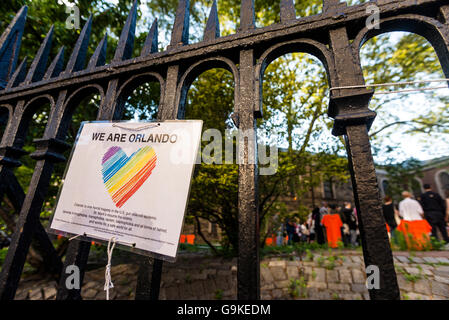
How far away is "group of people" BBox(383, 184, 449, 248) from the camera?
5.15 m

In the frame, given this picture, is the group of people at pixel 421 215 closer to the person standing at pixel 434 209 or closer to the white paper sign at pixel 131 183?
the person standing at pixel 434 209

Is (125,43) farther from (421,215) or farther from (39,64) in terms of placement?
(421,215)

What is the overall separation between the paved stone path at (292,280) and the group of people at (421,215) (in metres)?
0.75

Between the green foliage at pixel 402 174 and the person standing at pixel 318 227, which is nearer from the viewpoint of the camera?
the person standing at pixel 318 227

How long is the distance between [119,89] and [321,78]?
6.49m

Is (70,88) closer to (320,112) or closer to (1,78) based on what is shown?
(1,78)

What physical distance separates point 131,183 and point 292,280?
444 centimetres

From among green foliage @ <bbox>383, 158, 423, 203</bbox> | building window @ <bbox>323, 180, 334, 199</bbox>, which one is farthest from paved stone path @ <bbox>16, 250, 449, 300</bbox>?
building window @ <bbox>323, 180, 334, 199</bbox>

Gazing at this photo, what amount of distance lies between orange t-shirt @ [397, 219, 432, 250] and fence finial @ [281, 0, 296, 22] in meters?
6.40

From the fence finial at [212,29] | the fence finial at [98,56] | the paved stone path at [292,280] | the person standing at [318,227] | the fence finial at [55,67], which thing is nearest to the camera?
the fence finial at [212,29]

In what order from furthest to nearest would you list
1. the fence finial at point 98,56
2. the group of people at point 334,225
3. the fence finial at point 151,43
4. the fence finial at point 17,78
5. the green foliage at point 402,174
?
the green foliage at point 402,174 < the group of people at point 334,225 < the fence finial at point 17,78 < the fence finial at point 98,56 < the fence finial at point 151,43

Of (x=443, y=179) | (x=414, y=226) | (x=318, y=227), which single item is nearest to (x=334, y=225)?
(x=318, y=227)

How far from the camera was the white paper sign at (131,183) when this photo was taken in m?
0.97

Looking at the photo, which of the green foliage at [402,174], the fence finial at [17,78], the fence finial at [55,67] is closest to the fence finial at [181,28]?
the fence finial at [55,67]
